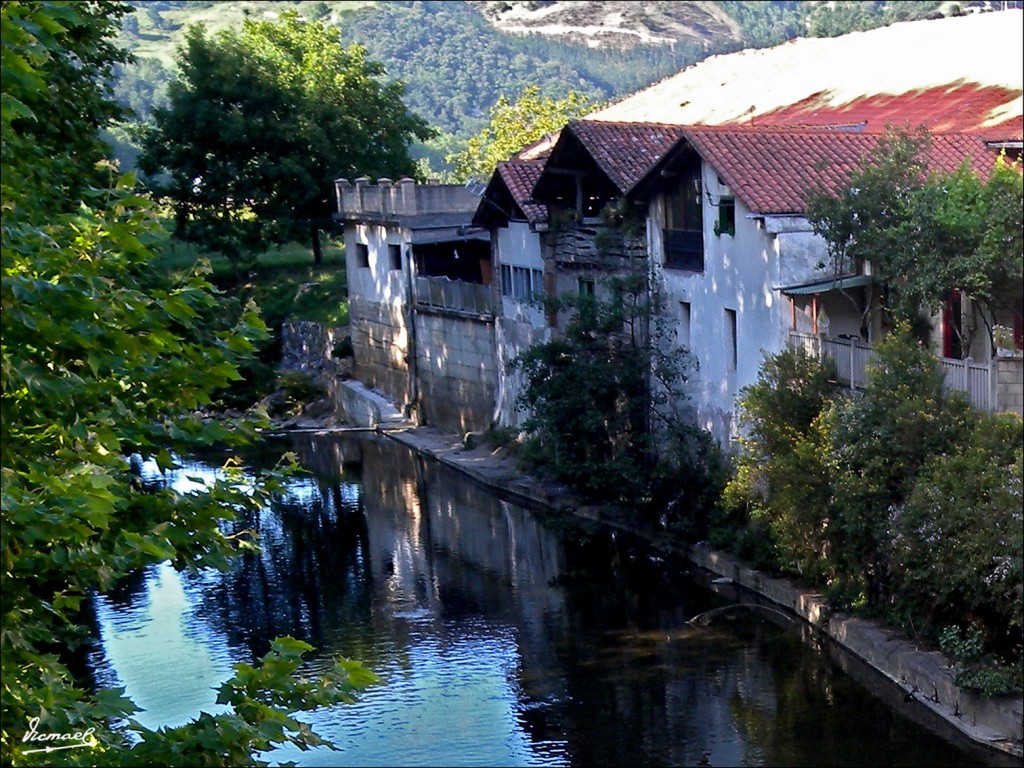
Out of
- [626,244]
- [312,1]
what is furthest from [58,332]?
[312,1]

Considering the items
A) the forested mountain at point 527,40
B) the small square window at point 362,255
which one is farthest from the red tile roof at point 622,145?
the forested mountain at point 527,40

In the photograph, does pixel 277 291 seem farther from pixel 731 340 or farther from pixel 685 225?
pixel 731 340

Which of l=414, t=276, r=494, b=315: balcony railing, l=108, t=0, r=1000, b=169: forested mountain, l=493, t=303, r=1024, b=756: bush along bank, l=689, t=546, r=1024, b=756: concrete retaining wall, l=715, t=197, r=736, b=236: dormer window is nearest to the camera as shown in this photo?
l=689, t=546, r=1024, b=756: concrete retaining wall

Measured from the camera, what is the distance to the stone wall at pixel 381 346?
36.8 m

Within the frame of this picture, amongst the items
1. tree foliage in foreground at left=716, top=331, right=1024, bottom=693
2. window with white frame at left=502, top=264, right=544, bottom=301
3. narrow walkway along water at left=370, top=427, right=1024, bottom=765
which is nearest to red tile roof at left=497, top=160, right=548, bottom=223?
window with white frame at left=502, top=264, right=544, bottom=301

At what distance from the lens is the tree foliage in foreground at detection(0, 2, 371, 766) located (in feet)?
21.4

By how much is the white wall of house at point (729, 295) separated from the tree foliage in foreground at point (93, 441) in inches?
513

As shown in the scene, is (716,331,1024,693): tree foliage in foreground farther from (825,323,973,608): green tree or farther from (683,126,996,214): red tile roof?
(683,126,996,214): red tile roof

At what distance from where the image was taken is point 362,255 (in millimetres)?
39375

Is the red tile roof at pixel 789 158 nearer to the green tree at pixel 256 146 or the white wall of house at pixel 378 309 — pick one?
the white wall of house at pixel 378 309

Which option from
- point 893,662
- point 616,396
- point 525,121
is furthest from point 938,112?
point 525,121

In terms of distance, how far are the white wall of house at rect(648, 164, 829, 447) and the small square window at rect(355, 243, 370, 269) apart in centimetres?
1592

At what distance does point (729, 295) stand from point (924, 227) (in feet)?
18.6

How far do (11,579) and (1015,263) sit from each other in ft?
38.0
